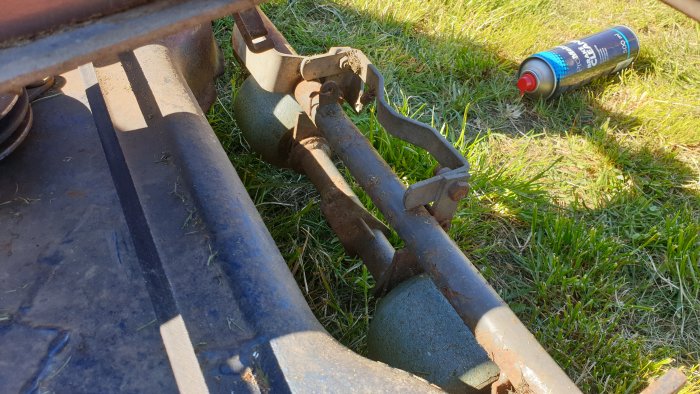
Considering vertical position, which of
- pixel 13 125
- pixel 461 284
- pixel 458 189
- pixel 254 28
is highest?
pixel 254 28

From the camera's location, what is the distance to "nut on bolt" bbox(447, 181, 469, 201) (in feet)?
4.96

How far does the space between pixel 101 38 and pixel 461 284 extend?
0.91m

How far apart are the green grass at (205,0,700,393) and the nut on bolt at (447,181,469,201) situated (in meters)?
0.69

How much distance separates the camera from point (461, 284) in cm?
143

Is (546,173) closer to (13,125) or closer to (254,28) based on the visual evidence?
→ (254,28)

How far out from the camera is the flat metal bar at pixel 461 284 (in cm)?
128

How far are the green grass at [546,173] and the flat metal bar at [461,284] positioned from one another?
50 cm

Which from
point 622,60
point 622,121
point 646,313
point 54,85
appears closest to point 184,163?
point 54,85

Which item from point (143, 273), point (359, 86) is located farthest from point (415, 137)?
point (143, 273)

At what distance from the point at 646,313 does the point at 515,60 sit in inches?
65.5

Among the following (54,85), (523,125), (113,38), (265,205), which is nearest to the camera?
(113,38)

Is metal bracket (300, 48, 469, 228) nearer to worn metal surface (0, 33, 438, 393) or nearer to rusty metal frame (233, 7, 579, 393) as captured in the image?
rusty metal frame (233, 7, 579, 393)

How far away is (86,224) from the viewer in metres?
1.43

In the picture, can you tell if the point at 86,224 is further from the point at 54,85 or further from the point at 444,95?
the point at 444,95
